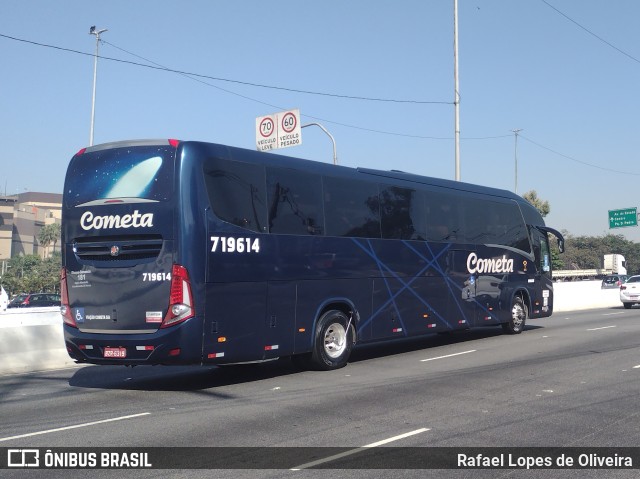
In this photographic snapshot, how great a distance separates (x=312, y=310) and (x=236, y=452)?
547cm

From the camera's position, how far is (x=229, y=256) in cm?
1062

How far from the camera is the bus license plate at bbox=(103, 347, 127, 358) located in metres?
10.3

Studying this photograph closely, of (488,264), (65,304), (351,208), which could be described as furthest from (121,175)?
(488,264)

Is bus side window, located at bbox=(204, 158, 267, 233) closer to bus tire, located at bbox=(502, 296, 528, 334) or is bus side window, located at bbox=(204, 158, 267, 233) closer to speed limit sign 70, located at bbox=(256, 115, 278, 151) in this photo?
bus tire, located at bbox=(502, 296, 528, 334)

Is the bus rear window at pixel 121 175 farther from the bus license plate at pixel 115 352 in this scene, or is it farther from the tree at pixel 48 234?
the tree at pixel 48 234

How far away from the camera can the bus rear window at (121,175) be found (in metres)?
10.2

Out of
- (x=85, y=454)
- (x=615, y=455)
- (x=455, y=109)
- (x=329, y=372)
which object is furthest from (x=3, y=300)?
(x=615, y=455)

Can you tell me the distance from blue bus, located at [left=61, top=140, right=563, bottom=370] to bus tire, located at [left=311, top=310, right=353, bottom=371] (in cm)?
3

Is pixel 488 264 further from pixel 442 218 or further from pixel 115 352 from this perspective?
pixel 115 352

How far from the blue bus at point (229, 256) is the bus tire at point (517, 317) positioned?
501 cm

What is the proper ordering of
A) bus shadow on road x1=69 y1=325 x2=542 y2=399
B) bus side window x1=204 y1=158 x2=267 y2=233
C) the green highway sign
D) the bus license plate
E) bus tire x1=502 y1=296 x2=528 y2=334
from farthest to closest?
the green highway sign, bus tire x1=502 y1=296 x2=528 y2=334, bus shadow on road x1=69 y1=325 x2=542 y2=399, bus side window x1=204 y1=158 x2=267 y2=233, the bus license plate

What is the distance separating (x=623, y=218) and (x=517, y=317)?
132ft

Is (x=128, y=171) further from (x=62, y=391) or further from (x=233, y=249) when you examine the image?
(x=62, y=391)

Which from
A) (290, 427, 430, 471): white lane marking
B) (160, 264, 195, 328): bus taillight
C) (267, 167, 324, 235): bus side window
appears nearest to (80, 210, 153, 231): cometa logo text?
(160, 264, 195, 328): bus taillight
